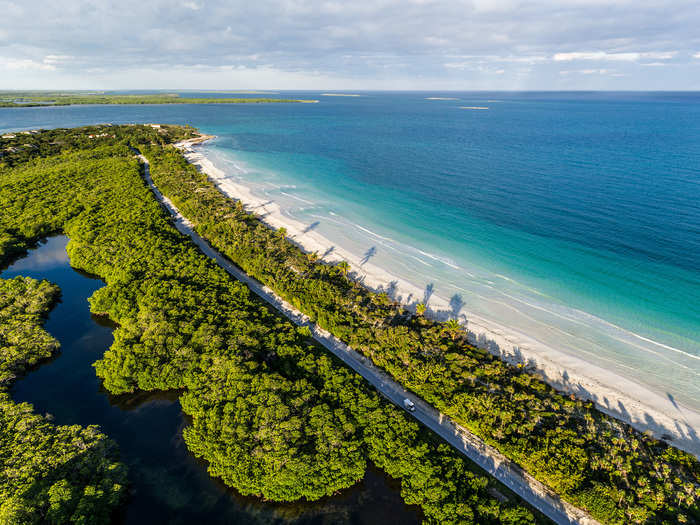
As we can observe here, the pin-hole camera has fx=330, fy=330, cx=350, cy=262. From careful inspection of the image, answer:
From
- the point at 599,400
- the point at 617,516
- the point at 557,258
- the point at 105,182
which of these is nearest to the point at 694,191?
Answer: the point at 557,258

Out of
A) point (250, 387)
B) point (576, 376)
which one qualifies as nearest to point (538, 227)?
point (576, 376)

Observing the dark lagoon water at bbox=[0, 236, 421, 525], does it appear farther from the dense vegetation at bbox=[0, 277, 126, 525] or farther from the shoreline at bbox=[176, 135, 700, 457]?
the shoreline at bbox=[176, 135, 700, 457]

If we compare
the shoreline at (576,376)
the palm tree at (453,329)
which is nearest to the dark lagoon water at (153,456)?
the palm tree at (453,329)

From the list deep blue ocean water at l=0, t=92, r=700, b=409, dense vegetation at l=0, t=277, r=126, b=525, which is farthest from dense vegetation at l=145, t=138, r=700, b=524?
dense vegetation at l=0, t=277, r=126, b=525

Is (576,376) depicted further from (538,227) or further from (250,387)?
(538,227)

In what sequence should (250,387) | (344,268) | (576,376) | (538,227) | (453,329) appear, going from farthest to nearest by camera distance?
(538,227), (344,268), (453,329), (576,376), (250,387)

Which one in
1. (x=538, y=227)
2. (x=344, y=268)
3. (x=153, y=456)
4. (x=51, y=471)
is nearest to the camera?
(x=51, y=471)

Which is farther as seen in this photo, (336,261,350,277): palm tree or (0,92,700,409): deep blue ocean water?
(336,261,350,277): palm tree

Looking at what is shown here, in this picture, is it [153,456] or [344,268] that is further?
[344,268]
